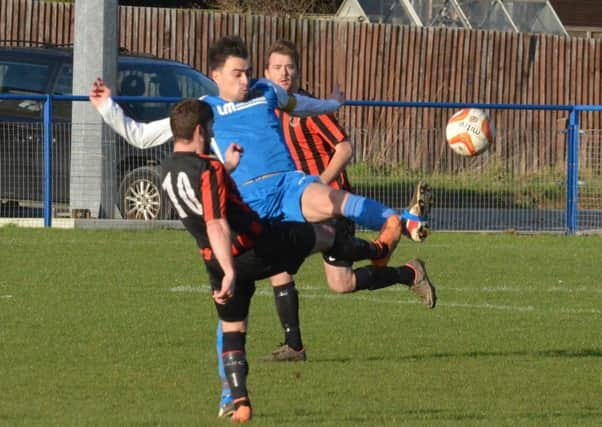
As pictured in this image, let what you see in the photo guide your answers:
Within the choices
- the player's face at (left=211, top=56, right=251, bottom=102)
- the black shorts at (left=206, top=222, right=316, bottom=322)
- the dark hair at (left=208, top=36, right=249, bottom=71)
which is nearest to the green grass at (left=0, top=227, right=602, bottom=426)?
the black shorts at (left=206, top=222, right=316, bottom=322)

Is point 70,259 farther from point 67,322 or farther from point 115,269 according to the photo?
point 67,322

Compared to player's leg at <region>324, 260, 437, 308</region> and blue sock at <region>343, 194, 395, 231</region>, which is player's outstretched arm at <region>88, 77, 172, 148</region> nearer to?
blue sock at <region>343, 194, 395, 231</region>

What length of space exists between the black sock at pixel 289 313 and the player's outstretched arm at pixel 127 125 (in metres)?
1.85

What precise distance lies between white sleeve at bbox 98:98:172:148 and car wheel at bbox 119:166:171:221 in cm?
992

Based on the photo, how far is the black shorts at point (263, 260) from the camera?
756 centimetres

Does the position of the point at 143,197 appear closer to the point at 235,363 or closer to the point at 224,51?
the point at 224,51

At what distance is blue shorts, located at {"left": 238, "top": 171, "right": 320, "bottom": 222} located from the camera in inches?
350

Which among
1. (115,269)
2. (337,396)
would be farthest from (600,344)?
(115,269)

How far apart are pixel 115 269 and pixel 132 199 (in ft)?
12.7

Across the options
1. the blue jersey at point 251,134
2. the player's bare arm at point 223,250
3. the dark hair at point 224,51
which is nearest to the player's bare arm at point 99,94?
the dark hair at point 224,51

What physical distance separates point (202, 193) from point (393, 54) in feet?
69.5

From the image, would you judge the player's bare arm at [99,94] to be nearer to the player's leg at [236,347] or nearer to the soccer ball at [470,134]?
the player's leg at [236,347]

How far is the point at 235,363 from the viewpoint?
7391mm

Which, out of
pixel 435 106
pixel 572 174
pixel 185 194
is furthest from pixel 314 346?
pixel 572 174
